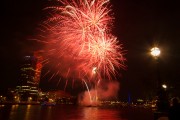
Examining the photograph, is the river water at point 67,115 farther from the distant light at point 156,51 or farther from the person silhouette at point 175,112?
the person silhouette at point 175,112

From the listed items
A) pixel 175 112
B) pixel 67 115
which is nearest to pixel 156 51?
pixel 175 112

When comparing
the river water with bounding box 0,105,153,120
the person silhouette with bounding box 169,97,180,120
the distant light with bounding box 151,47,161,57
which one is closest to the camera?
the person silhouette with bounding box 169,97,180,120

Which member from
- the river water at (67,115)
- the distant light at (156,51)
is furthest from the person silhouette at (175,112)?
the river water at (67,115)

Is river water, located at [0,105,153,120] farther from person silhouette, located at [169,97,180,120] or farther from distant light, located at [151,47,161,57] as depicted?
person silhouette, located at [169,97,180,120]

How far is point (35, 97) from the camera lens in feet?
624

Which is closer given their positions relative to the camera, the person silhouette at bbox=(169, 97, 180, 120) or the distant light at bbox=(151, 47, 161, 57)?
the person silhouette at bbox=(169, 97, 180, 120)

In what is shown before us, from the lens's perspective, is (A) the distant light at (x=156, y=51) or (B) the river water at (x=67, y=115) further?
(B) the river water at (x=67, y=115)

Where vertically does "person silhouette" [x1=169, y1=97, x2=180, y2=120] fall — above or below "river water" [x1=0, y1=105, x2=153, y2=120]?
above

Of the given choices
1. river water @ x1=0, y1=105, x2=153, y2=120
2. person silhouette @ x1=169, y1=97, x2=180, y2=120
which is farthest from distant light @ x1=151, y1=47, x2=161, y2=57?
river water @ x1=0, y1=105, x2=153, y2=120

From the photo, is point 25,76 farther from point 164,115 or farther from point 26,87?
point 164,115

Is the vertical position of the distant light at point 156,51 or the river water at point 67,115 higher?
the distant light at point 156,51

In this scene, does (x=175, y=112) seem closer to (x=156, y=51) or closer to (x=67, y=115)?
(x=156, y=51)

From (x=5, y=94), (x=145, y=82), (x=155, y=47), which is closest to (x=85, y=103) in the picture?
(x=5, y=94)

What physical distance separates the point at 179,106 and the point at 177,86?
3824 cm
